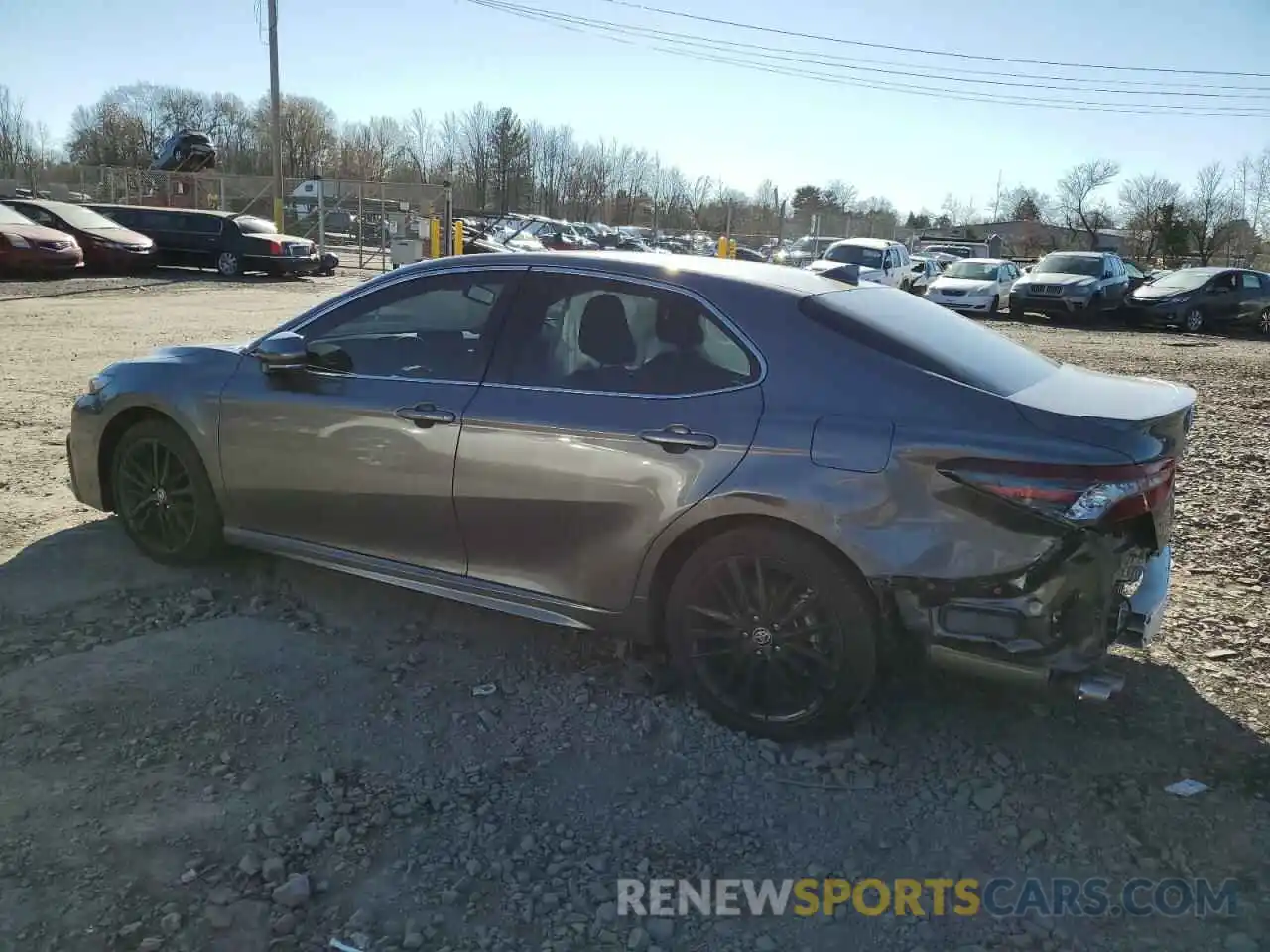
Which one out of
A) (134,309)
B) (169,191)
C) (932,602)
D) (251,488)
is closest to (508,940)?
(932,602)

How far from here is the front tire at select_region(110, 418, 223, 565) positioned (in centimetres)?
449

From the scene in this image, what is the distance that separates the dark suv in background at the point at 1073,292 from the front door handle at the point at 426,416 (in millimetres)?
23688

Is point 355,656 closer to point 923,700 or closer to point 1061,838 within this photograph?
point 923,700

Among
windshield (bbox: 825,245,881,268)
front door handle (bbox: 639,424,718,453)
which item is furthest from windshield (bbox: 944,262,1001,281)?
front door handle (bbox: 639,424,718,453)

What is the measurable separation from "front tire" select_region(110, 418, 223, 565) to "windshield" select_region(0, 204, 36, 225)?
18674 millimetres

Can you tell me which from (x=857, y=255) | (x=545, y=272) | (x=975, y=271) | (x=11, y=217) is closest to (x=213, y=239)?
(x=11, y=217)

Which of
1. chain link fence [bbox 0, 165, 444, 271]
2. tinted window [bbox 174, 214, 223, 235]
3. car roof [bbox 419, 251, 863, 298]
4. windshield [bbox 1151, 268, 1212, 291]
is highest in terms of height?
chain link fence [bbox 0, 165, 444, 271]

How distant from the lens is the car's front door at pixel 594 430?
11.1 ft

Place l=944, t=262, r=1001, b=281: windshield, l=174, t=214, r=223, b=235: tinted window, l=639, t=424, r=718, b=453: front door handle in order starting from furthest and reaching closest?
l=944, t=262, r=1001, b=281: windshield < l=174, t=214, r=223, b=235: tinted window < l=639, t=424, r=718, b=453: front door handle

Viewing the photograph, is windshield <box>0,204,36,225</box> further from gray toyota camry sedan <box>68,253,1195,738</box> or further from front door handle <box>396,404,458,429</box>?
front door handle <box>396,404,458,429</box>

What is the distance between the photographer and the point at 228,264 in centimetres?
2378

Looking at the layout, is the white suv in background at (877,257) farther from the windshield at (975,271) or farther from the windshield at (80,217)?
the windshield at (80,217)

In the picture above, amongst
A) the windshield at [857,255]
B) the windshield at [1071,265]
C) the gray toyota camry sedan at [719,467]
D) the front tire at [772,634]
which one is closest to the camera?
the gray toyota camry sedan at [719,467]

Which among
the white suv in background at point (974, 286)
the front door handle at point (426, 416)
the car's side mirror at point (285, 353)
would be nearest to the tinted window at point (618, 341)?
the front door handle at point (426, 416)
